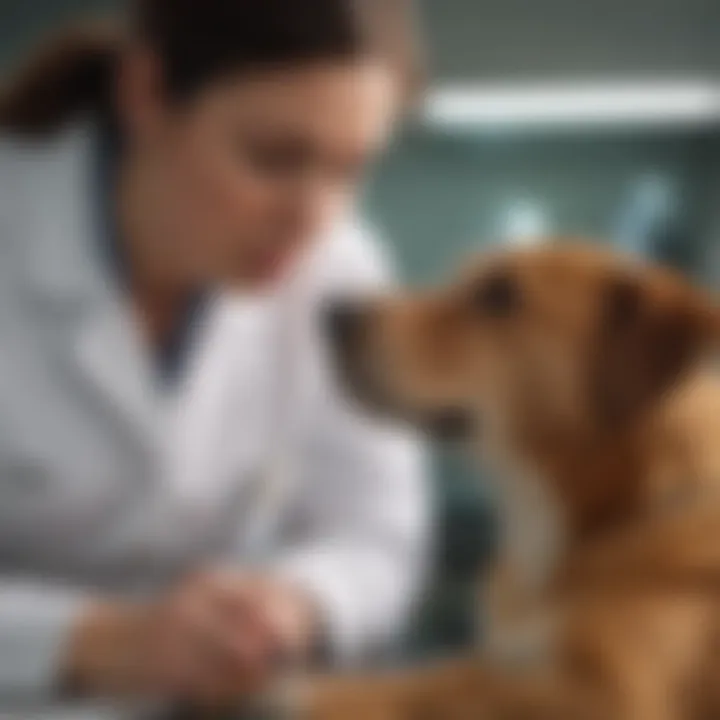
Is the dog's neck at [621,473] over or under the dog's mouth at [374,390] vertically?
under

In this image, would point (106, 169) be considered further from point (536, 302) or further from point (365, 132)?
point (536, 302)

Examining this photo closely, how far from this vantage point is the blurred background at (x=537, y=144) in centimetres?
129

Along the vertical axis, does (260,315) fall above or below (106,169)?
below

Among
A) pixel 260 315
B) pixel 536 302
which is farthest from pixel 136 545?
pixel 536 302

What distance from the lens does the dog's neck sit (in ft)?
4.25

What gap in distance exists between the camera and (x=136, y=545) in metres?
1.28

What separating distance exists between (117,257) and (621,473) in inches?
17.1

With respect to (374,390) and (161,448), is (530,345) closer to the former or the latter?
(374,390)

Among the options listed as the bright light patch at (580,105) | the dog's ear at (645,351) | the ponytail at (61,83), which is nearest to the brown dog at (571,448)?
the dog's ear at (645,351)

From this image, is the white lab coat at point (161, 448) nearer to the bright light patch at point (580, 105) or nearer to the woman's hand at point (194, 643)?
the woman's hand at point (194, 643)

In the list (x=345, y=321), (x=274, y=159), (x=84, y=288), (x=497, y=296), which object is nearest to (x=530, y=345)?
(x=497, y=296)

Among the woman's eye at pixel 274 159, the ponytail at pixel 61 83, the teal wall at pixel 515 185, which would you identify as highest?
the ponytail at pixel 61 83

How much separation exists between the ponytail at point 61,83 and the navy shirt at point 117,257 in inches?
1.2

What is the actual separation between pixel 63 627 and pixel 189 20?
18.9 inches
